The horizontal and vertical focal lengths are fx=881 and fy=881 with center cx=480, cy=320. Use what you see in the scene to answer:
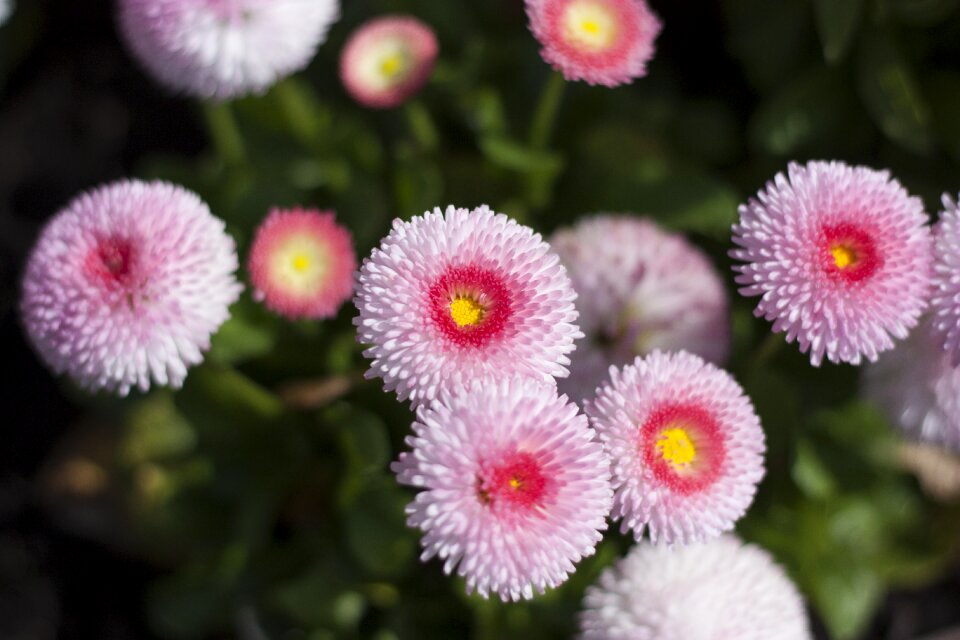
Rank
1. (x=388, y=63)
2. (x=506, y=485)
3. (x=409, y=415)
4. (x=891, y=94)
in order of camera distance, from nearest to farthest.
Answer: (x=506, y=485), (x=409, y=415), (x=388, y=63), (x=891, y=94)

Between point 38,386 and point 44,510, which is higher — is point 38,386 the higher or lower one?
the higher one

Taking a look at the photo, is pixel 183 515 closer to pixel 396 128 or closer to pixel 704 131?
pixel 396 128

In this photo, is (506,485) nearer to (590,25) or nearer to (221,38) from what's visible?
(590,25)

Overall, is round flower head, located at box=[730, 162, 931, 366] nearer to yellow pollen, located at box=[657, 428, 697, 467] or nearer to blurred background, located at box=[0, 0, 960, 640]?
yellow pollen, located at box=[657, 428, 697, 467]

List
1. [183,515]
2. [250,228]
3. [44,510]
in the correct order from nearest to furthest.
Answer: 1. [250,228]
2. [183,515]
3. [44,510]

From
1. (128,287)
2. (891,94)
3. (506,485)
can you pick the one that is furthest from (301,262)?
(891,94)

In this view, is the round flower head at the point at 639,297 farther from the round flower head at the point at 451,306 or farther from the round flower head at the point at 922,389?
the round flower head at the point at 451,306

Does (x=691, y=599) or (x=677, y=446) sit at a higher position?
(x=677, y=446)

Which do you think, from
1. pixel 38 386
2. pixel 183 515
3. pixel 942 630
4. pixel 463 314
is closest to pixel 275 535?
pixel 183 515
